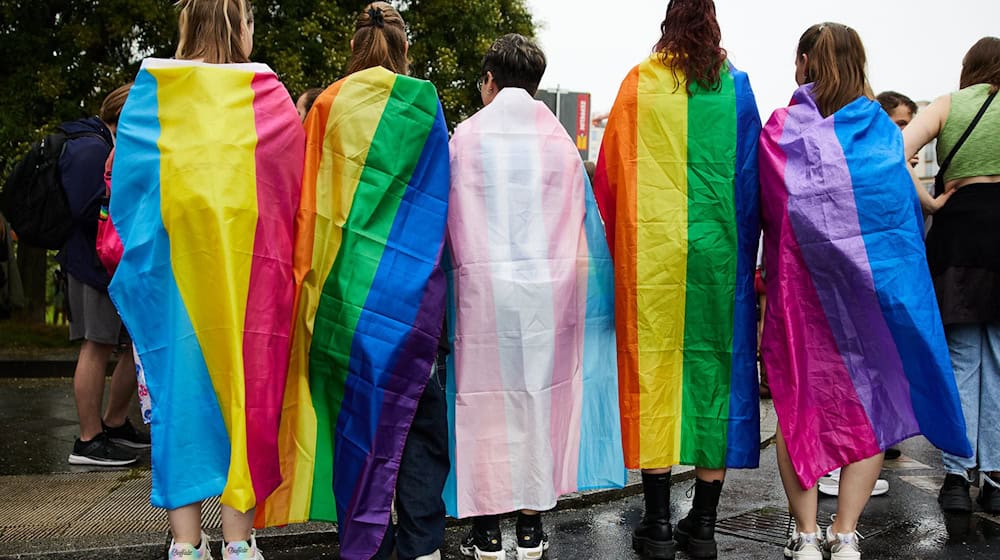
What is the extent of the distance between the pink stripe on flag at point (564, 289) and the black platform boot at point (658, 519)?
319 millimetres

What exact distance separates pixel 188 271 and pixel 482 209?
3.25 feet

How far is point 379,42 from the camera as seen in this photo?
Answer: 337 cm

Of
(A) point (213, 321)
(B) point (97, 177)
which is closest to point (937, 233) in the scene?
(A) point (213, 321)

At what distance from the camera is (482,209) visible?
3383 mm

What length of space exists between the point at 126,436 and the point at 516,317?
3019 mm

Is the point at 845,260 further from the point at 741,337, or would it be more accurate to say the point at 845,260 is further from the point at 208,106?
the point at 208,106

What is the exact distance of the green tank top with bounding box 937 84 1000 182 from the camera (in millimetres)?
4211

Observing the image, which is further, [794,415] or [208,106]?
[794,415]

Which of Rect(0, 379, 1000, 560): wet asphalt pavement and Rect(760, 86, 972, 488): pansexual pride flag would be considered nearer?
Rect(760, 86, 972, 488): pansexual pride flag

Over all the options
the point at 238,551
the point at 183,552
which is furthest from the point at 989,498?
the point at 183,552

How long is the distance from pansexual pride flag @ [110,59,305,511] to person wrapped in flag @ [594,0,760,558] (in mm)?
1266

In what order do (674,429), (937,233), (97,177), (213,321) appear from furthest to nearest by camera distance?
(97,177) < (937,233) < (674,429) < (213,321)

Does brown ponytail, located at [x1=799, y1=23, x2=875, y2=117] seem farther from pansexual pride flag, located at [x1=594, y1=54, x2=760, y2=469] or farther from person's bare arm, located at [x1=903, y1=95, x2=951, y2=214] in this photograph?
person's bare arm, located at [x1=903, y1=95, x2=951, y2=214]

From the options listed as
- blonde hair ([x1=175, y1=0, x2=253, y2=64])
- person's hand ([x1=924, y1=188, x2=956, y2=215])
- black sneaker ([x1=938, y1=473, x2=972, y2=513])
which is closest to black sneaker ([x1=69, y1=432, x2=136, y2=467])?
blonde hair ([x1=175, y1=0, x2=253, y2=64])
